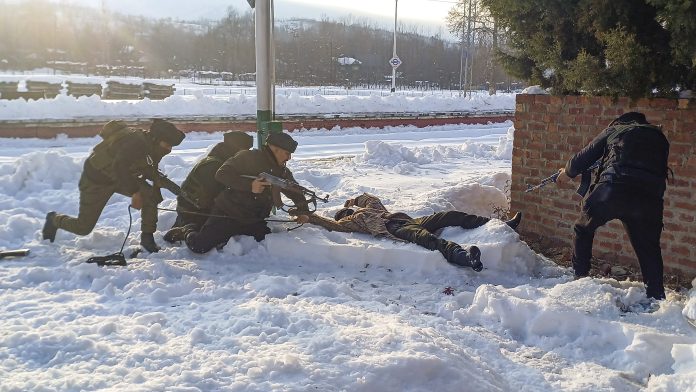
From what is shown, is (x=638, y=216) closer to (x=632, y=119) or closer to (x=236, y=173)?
(x=632, y=119)

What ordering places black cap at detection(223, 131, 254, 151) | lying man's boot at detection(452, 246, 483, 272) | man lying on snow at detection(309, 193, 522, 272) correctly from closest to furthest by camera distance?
lying man's boot at detection(452, 246, 483, 272) → man lying on snow at detection(309, 193, 522, 272) → black cap at detection(223, 131, 254, 151)

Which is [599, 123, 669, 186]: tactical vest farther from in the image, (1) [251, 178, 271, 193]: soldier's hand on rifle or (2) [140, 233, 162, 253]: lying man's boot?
(2) [140, 233, 162, 253]: lying man's boot

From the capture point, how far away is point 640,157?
191 inches

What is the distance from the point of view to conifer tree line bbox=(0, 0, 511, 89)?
58.7m

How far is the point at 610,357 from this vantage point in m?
4.29

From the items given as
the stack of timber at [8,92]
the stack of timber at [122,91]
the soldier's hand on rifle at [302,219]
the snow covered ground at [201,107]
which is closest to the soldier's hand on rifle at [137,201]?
the soldier's hand on rifle at [302,219]

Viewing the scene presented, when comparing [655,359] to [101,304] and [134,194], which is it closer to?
[101,304]

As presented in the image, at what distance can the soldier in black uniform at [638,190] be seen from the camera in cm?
482

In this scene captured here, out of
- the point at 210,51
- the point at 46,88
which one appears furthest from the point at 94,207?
the point at 210,51

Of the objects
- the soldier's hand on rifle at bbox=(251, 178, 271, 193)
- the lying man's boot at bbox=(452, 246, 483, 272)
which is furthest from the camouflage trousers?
the lying man's boot at bbox=(452, 246, 483, 272)

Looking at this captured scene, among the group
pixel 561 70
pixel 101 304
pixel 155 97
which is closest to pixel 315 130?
pixel 155 97

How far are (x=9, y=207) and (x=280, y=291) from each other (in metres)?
4.58

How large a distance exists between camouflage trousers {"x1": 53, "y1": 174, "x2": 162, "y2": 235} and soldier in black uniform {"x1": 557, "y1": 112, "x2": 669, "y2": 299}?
160 inches

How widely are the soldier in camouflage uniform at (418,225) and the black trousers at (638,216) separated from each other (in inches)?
47.0
